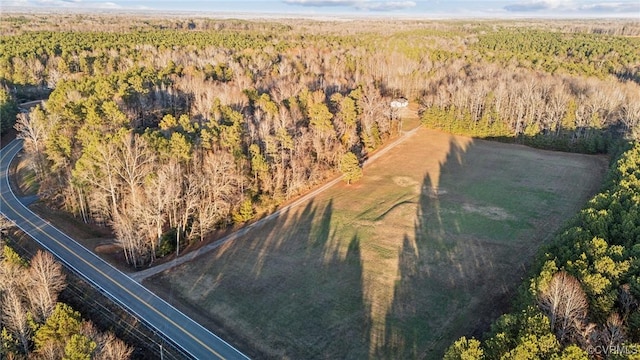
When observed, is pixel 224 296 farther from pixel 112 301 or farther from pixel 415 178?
pixel 415 178

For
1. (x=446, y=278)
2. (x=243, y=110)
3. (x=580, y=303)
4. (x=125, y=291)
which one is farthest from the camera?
(x=243, y=110)

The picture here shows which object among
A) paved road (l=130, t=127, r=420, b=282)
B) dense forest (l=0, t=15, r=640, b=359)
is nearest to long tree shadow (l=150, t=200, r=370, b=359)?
paved road (l=130, t=127, r=420, b=282)

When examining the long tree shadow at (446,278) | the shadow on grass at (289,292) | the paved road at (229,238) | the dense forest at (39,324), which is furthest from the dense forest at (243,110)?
the long tree shadow at (446,278)

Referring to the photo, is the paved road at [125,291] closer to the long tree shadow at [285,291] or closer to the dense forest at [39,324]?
the long tree shadow at [285,291]

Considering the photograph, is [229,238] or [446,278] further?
[229,238]

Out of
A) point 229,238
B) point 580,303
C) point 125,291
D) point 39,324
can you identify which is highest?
point 580,303

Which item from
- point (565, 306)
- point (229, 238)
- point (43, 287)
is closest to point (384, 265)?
point (229, 238)

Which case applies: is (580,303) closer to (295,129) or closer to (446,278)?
(446,278)

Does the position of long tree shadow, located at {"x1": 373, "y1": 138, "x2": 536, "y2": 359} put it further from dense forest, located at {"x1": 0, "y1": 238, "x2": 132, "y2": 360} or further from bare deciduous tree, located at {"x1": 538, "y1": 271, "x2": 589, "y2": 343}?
dense forest, located at {"x1": 0, "y1": 238, "x2": 132, "y2": 360}
